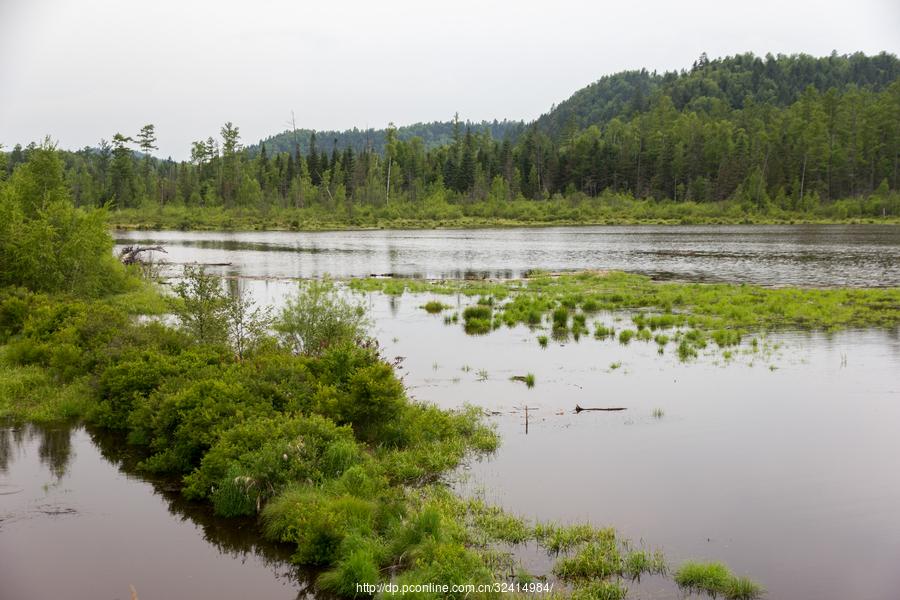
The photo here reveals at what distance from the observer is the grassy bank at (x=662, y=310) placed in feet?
94.0

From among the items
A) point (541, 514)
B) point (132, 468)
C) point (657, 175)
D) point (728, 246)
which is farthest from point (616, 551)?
point (657, 175)

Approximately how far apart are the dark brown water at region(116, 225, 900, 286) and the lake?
22.8 meters

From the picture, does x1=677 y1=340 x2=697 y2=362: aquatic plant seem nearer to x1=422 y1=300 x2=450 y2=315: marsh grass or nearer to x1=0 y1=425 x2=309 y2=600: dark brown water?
x1=422 y1=300 x2=450 y2=315: marsh grass

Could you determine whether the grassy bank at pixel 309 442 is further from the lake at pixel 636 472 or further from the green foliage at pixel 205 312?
the lake at pixel 636 472

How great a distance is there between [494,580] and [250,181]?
14036 centimetres

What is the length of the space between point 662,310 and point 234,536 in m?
27.2

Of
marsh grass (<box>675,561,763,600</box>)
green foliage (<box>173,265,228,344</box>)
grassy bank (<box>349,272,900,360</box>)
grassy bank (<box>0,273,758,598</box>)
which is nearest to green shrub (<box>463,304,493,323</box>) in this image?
grassy bank (<box>349,272,900,360</box>)

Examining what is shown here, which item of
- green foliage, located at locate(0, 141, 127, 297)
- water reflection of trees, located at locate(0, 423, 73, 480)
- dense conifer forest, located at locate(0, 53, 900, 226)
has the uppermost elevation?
dense conifer forest, located at locate(0, 53, 900, 226)

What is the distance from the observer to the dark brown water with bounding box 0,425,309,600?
10195mm

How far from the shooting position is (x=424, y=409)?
17.6 meters

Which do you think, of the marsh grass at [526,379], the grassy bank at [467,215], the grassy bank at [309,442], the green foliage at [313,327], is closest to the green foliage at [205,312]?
the grassy bank at [309,442]

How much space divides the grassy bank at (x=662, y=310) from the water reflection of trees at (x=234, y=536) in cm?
1611

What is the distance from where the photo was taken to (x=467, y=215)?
449 feet

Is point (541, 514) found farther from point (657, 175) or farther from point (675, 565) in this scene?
point (657, 175)
